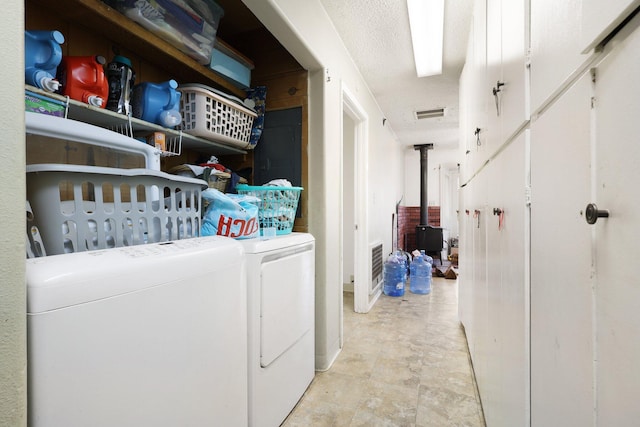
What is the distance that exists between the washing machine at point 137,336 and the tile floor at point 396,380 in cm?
80

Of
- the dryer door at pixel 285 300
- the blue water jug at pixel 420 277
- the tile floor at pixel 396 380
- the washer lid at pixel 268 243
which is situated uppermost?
the washer lid at pixel 268 243

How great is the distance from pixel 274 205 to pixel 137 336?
1049 mm

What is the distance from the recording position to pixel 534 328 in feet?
2.60

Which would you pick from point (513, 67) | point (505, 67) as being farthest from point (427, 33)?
point (513, 67)

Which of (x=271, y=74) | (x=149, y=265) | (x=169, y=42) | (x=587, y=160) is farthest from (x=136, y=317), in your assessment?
(x=271, y=74)

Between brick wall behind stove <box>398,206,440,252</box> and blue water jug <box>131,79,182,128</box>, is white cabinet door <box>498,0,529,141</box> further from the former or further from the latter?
brick wall behind stove <box>398,206,440,252</box>

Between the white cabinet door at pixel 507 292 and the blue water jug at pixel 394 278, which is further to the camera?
the blue water jug at pixel 394 278

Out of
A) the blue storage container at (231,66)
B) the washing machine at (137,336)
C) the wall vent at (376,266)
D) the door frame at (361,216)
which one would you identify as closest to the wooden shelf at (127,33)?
the blue storage container at (231,66)

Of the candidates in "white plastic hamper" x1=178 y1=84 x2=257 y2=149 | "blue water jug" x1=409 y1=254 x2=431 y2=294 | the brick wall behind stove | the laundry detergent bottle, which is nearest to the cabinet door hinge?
"white plastic hamper" x1=178 y1=84 x2=257 y2=149

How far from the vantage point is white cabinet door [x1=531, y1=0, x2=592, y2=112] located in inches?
21.9

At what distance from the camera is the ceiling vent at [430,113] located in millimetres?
4082

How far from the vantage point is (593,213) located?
18.7 inches

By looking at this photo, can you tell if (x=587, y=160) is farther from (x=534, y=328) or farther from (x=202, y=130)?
(x=202, y=130)

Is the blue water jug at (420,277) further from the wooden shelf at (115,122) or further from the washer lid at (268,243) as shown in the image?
the wooden shelf at (115,122)
